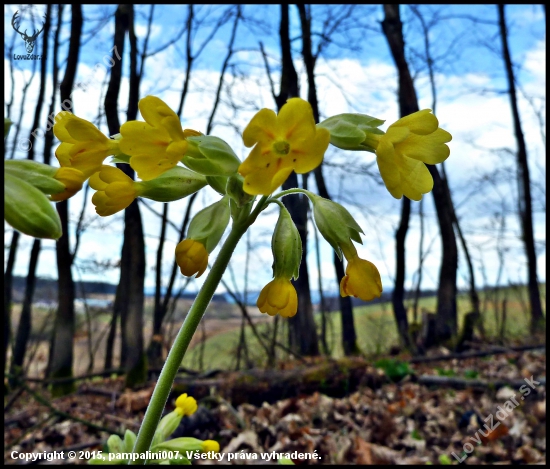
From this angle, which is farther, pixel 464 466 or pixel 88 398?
pixel 88 398

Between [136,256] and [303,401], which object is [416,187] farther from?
[136,256]

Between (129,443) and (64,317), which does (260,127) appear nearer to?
(129,443)

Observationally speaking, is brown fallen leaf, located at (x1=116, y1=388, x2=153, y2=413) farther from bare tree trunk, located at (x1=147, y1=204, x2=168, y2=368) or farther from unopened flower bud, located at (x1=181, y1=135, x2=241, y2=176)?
unopened flower bud, located at (x1=181, y1=135, x2=241, y2=176)

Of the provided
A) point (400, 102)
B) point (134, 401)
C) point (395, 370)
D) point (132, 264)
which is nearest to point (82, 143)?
point (134, 401)

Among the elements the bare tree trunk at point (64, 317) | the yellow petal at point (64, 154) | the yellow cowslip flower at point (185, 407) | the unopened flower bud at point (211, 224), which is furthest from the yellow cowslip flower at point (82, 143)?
the bare tree trunk at point (64, 317)

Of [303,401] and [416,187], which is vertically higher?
[416,187]

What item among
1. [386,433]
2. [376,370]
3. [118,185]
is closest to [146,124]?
[118,185]
